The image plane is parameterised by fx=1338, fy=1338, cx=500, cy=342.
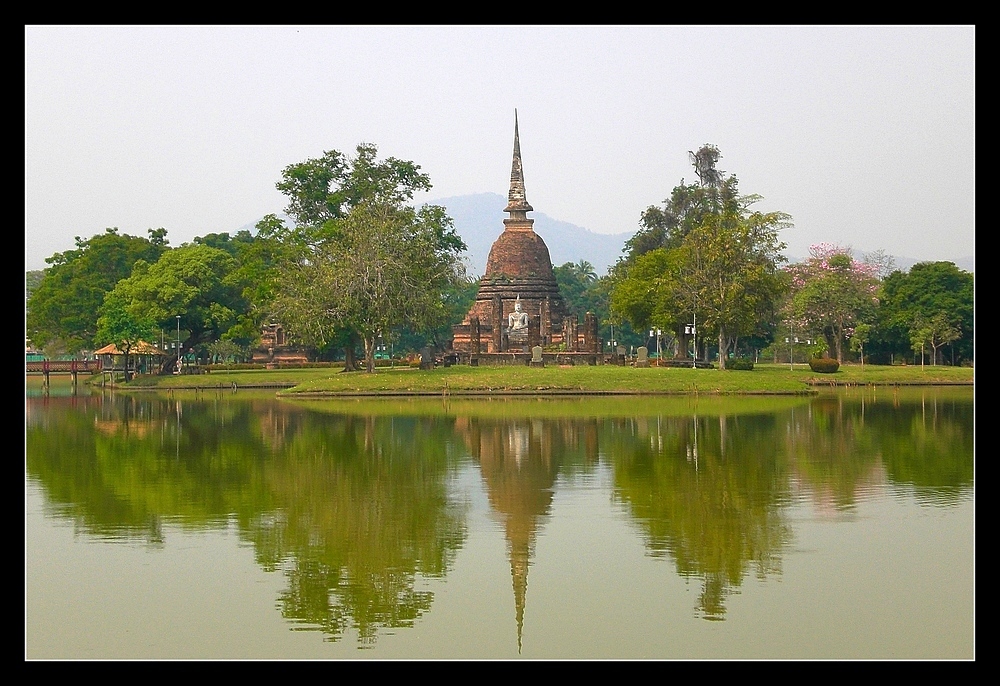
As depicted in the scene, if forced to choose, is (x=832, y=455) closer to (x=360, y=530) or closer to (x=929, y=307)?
(x=360, y=530)

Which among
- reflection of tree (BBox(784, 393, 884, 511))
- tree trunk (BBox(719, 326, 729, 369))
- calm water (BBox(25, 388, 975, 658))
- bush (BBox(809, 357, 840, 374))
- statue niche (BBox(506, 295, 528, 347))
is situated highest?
statue niche (BBox(506, 295, 528, 347))

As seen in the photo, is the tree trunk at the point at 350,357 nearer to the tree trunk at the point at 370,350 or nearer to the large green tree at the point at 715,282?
the tree trunk at the point at 370,350

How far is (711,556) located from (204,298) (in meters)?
53.9

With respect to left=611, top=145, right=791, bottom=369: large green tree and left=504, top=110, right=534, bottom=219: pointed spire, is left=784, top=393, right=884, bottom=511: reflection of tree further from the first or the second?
left=504, top=110, right=534, bottom=219: pointed spire

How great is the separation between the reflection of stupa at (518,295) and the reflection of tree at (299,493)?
34018 millimetres

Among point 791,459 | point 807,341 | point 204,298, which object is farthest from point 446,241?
point 791,459

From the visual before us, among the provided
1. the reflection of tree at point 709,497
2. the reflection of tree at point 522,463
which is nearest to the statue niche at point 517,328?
the reflection of tree at point 522,463

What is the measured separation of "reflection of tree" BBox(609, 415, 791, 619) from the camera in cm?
1373

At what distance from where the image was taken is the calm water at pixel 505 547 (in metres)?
11.2

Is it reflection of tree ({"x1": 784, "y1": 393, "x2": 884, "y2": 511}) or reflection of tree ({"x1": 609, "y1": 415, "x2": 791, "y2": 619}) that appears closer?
reflection of tree ({"x1": 609, "y1": 415, "x2": 791, "y2": 619})

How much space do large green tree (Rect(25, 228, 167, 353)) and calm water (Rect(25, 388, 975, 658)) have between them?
44206 mm

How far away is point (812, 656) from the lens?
1049 cm

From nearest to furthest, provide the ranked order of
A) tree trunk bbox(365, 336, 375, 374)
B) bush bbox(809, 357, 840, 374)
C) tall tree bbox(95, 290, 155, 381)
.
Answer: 1. tree trunk bbox(365, 336, 375, 374)
2. bush bbox(809, 357, 840, 374)
3. tall tree bbox(95, 290, 155, 381)

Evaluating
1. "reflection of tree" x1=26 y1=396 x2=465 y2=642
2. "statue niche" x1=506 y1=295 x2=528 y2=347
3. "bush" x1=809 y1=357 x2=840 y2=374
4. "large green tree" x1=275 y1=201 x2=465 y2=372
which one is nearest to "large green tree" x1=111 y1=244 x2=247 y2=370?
"large green tree" x1=275 y1=201 x2=465 y2=372
